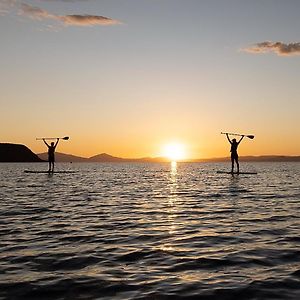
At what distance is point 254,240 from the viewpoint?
13.5 meters

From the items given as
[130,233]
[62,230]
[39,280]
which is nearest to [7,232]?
[62,230]

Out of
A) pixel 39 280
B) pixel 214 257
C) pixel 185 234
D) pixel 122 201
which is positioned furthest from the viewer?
pixel 122 201

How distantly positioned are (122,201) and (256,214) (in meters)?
9.31

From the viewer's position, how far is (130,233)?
48.3 ft

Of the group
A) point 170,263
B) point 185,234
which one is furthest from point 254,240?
point 170,263

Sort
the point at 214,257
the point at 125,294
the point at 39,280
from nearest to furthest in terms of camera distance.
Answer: the point at 125,294, the point at 39,280, the point at 214,257

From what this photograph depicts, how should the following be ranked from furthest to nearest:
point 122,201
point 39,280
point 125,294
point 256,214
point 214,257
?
1. point 122,201
2. point 256,214
3. point 214,257
4. point 39,280
5. point 125,294

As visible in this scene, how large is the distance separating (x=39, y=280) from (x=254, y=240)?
7.19 m

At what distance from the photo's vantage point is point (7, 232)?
14844 millimetres

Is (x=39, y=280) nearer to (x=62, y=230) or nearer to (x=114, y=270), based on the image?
(x=114, y=270)

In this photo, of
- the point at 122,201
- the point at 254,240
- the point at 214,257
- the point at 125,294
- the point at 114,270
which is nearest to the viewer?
the point at 125,294

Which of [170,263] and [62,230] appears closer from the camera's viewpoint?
[170,263]

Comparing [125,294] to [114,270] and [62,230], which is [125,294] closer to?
[114,270]

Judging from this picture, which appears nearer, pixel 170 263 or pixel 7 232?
pixel 170 263
